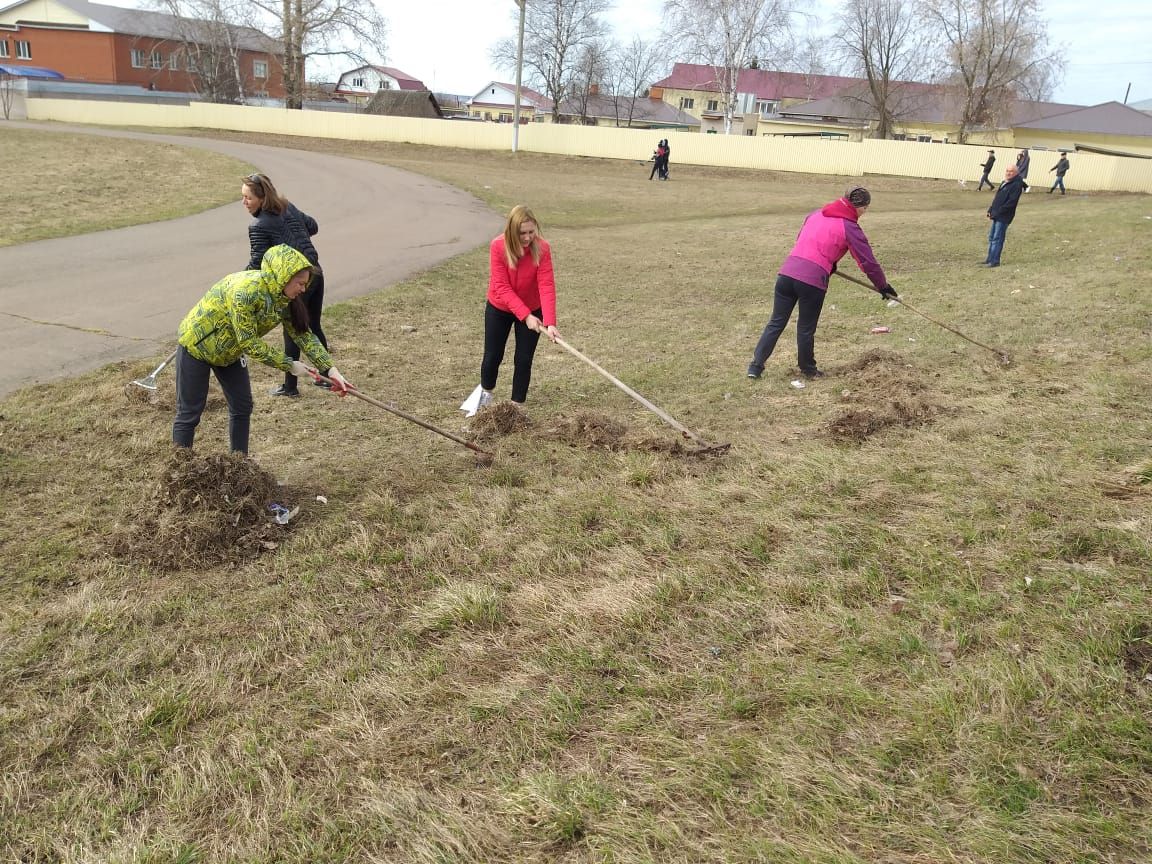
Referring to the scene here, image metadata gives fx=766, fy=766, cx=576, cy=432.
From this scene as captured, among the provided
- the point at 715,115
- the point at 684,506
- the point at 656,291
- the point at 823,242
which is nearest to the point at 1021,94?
the point at 715,115

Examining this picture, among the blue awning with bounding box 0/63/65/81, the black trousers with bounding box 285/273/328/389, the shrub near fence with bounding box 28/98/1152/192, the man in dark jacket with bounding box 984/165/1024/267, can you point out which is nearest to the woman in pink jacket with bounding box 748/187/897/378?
the black trousers with bounding box 285/273/328/389

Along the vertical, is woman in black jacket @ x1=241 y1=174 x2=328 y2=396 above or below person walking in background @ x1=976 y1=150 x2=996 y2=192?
below

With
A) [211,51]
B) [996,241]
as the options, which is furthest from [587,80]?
[996,241]

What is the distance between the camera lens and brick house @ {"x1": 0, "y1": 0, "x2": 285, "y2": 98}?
5684cm

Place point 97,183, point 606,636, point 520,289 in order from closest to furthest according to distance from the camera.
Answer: point 606,636 → point 520,289 → point 97,183

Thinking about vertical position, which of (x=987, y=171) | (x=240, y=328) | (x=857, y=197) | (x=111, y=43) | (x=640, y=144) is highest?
(x=111, y=43)

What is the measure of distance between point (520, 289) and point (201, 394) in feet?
7.80

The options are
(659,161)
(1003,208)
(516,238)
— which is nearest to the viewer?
(516,238)

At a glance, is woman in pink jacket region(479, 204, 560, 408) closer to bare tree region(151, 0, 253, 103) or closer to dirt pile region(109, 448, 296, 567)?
dirt pile region(109, 448, 296, 567)

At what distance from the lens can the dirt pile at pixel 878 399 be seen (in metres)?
5.50

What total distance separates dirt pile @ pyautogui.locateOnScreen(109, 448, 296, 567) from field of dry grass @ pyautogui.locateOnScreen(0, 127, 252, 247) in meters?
10.6

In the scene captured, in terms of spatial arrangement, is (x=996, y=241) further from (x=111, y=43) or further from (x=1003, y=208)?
(x=111, y=43)

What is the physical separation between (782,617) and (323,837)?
196 cm

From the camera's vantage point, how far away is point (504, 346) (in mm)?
6145
